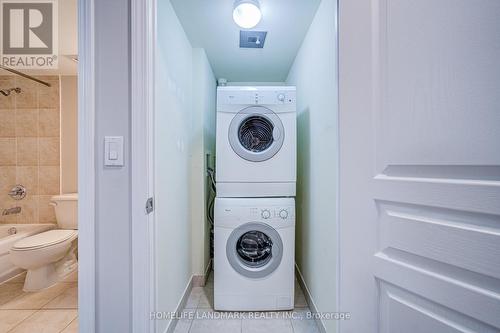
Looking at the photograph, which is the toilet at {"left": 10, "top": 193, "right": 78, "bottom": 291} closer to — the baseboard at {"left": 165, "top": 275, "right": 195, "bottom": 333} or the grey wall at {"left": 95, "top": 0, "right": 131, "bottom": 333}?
the baseboard at {"left": 165, "top": 275, "right": 195, "bottom": 333}

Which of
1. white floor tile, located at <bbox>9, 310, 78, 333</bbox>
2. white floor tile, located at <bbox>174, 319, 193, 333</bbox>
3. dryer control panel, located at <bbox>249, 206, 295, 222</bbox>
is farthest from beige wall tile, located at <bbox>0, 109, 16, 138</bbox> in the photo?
dryer control panel, located at <bbox>249, 206, 295, 222</bbox>

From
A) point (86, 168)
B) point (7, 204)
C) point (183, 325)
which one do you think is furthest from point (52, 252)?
point (86, 168)

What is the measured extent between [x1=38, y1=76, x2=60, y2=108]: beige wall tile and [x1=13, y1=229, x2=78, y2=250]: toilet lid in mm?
1479

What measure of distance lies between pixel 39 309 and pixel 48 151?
5.63ft

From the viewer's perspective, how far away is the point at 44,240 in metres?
2.01

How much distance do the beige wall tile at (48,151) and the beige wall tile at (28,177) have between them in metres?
0.14

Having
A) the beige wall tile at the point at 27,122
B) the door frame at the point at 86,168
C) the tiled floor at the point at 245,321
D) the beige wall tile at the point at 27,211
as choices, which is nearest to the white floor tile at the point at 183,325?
the tiled floor at the point at 245,321

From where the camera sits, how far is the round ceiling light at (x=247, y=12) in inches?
56.4

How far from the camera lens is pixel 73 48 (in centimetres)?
213

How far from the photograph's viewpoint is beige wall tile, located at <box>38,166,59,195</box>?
2.59m

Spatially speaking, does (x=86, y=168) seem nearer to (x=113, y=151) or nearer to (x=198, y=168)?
Result: (x=113, y=151)

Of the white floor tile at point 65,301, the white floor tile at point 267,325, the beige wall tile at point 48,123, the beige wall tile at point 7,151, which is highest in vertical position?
the beige wall tile at point 48,123

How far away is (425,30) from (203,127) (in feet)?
5.82

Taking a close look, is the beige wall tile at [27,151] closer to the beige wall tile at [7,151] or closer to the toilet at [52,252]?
the beige wall tile at [7,151]
